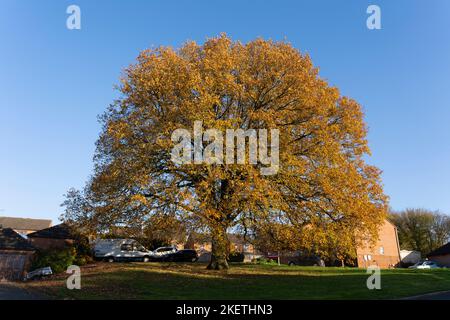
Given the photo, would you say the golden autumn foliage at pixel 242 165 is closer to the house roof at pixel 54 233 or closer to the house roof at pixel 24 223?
the house roof at pixel 54 233

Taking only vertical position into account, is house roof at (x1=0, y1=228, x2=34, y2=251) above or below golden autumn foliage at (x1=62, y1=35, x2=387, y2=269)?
below

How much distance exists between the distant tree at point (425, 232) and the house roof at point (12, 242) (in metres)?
62.4

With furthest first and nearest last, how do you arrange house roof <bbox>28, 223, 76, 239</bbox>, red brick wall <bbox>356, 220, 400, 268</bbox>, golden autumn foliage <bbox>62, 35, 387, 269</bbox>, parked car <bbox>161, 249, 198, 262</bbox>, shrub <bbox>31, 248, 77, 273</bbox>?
red brick wall <bbox>356, 220, 400, 268</bbox> < parked car <bbox>161, 249, 198, 262</bbox> < house roof <bbox>28, 223, 76, 239</bbox> < shrub <bbox>31, 248, 77, 273</bbox> < golden autumn foliage <bbox>62, 35, 387, 269</bbox>

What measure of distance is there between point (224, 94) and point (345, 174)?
917cm

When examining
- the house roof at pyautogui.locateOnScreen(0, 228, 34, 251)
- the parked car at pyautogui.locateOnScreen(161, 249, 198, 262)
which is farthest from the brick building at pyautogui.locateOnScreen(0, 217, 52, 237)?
the parked car at pyautogui.locateOnScreen(161, 249, 198, 262)

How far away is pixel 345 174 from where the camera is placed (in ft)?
71.9

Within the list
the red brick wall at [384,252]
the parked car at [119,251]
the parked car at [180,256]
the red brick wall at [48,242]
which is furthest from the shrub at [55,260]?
the red brick wall at [384,252]

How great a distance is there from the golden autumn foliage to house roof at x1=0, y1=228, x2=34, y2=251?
12500 millimetres

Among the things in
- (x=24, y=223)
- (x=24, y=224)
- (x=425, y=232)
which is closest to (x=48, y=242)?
(x=24, y=224)

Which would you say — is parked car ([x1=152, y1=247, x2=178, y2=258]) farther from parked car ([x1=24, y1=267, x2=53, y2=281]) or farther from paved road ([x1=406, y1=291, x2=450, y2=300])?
paved road ([x1=406, y1=291, x2=450, y2=300])

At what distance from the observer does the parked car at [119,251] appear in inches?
1549

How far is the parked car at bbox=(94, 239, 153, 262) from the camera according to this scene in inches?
1549
